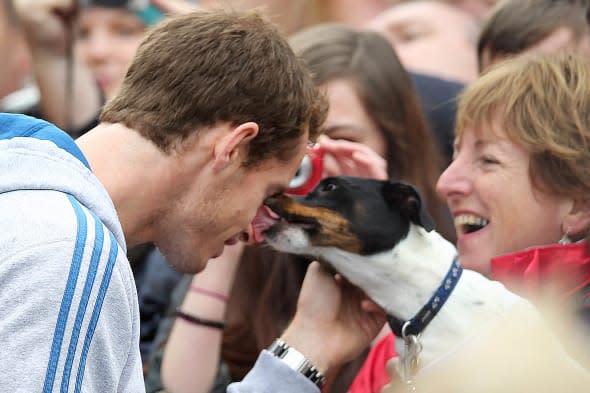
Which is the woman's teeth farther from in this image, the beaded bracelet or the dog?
the beaded bracelet

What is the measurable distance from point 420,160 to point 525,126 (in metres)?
1.04

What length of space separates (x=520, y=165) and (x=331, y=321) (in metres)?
0.75

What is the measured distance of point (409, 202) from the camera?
3.04 metres

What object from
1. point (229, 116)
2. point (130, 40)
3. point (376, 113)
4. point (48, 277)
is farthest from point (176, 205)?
point (130, 40)

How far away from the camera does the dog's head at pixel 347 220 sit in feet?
10.0

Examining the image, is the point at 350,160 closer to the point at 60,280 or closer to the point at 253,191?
the point at 253,191

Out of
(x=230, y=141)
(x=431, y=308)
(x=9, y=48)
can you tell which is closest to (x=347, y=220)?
(x=431, y=308)

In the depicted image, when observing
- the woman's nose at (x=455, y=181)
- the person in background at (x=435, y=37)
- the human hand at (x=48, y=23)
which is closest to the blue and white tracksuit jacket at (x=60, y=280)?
the woman's nose at (x=455, y=181)

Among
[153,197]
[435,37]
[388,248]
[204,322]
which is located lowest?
[204,322]

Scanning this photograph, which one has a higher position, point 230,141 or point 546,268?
point 230,141

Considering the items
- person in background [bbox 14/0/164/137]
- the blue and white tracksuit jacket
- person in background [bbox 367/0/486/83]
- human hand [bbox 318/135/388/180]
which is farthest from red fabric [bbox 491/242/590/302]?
person in background [bbox 367/0/486/83]

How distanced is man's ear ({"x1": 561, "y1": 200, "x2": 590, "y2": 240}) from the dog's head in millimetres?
420

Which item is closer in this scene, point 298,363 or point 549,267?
point 549,267

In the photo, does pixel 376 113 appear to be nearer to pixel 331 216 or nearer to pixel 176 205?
pixel 331 216
